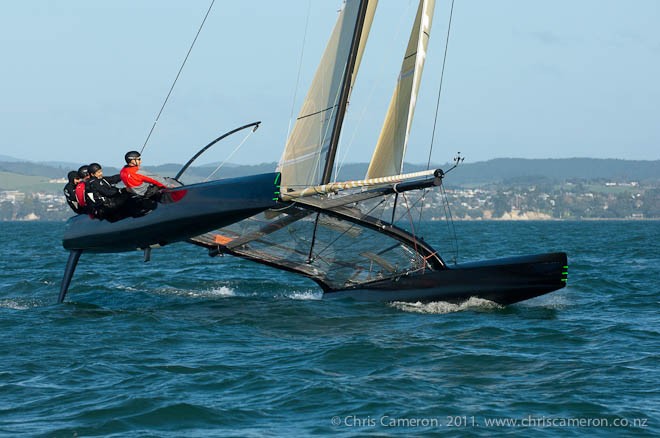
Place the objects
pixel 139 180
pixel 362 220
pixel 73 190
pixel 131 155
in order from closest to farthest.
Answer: pixel 131 155 < pixel 139 180 < pixel 362 220 < pixel 73 190

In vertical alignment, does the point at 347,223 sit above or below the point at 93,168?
below

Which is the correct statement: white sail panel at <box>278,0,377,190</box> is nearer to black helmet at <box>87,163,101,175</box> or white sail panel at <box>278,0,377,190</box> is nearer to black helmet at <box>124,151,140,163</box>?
black helmet at <box>124,151,140,163</box>

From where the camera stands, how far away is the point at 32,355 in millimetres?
11102

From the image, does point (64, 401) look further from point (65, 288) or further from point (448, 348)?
point (65, 288)

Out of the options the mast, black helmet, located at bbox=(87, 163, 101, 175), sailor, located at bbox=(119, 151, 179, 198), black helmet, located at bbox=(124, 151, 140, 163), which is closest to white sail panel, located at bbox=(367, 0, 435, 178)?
the mast

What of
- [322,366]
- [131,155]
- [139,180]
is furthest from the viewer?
[139,180]

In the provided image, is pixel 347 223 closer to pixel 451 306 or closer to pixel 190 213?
pixel 451 306

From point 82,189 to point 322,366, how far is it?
18.4 feet

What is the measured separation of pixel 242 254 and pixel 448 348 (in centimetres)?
518

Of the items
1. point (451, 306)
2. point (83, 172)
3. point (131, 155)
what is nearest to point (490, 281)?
point (451, 306)

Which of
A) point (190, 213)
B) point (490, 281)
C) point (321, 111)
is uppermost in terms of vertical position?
point (321, 111)

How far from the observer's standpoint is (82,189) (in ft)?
47.2

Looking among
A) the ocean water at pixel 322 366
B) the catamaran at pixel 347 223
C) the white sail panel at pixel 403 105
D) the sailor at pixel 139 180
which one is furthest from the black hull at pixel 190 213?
the white sail panel at pixel 403 105

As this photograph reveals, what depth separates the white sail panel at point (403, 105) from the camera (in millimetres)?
14906
